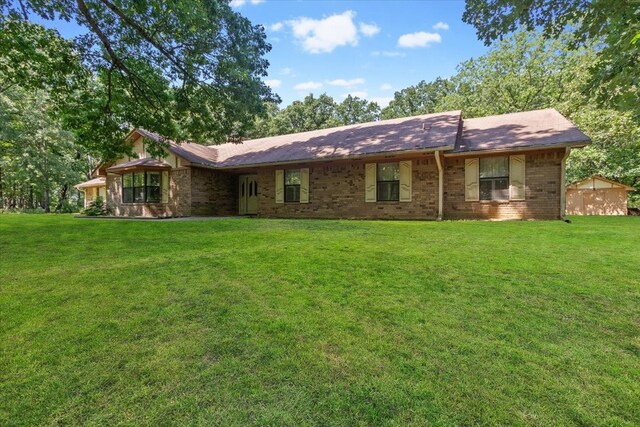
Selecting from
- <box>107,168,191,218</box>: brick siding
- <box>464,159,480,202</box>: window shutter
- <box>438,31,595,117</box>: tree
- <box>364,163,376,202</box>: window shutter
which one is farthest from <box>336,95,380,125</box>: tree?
<box>464,159,480,202</box>: window shutter

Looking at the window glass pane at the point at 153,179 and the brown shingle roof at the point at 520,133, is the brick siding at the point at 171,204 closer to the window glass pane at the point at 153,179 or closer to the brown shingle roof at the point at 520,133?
the window glass pane at the point at 153,179

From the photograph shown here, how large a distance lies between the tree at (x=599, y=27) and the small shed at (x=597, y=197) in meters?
14.6

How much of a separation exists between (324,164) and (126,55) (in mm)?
7010

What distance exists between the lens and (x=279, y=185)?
13.3 metres

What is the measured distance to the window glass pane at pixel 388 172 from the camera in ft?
36.9

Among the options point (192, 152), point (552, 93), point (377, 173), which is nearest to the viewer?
point (377, 173)

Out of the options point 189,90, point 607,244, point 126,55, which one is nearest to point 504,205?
point 607,244

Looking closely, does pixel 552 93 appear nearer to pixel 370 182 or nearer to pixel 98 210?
pixel 370 182

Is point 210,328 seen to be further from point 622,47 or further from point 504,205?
point 504,205

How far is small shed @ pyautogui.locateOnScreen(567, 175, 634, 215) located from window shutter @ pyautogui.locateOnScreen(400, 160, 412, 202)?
11.6 metres

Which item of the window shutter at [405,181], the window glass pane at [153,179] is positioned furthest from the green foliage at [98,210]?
the window shutter at [405,181]

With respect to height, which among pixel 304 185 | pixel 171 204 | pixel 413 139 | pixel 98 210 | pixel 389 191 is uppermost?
pixel 413 139

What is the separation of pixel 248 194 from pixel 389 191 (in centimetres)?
713

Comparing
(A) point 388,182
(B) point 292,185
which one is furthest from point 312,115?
(A) point 388,182
